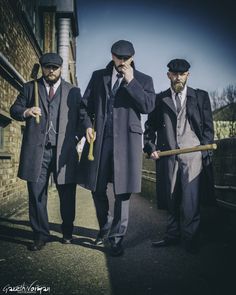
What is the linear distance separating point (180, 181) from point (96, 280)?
1.66 metres

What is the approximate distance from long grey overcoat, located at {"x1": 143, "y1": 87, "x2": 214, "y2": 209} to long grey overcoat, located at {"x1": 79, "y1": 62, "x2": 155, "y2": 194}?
425 millimetres

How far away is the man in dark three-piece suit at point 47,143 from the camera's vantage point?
3.67 meters

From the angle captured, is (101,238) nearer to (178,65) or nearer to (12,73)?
(178,65)

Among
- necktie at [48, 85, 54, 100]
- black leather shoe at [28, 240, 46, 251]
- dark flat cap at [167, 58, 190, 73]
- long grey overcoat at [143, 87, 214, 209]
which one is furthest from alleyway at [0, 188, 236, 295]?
dark flat cap at [167, 58, 190, 73]

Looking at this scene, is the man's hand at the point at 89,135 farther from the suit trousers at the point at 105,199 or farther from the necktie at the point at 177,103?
the necktie at the point at 177,103

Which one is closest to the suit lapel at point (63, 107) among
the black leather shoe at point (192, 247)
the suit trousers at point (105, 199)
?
the suit trousers at point (105, 199)

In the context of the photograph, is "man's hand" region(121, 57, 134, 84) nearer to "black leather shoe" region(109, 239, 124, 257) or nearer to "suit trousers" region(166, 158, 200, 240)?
"suit trousers" region(166, 158, 200, 240)

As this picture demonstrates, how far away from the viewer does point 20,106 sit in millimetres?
3811

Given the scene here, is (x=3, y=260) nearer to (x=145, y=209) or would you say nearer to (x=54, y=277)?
(x=54, y=277)

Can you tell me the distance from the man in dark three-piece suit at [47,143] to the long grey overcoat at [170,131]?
979 mm

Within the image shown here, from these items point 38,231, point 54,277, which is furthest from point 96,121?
point 54,277

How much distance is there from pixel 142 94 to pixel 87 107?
750 mm

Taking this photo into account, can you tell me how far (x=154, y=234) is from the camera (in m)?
4.51

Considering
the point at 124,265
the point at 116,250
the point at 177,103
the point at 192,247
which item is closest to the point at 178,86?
the point at 177,103
